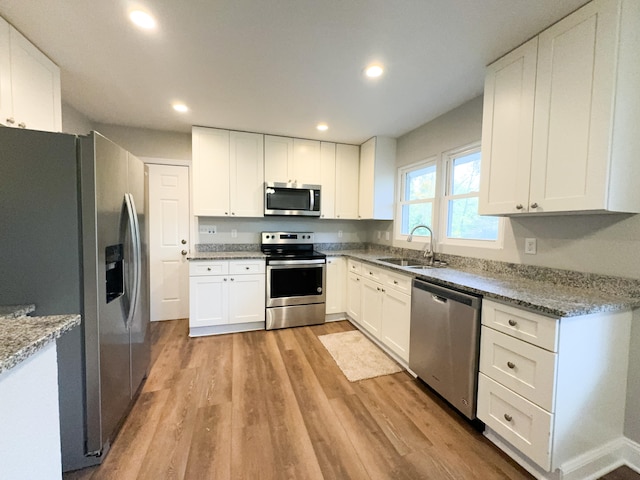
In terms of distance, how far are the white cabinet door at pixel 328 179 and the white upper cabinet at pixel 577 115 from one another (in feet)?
7.17

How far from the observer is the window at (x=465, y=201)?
2.37 meters

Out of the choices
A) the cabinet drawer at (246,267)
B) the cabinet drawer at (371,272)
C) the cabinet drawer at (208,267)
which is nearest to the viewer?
the cabinet drawer at (371,272)

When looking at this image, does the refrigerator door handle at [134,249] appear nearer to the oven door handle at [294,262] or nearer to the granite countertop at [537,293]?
the oven door handle at [294,262]

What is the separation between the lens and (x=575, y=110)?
144cm

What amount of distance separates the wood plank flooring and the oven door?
85 centimetres

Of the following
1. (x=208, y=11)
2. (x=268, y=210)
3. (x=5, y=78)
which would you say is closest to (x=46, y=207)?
→ (x=5, y=78)

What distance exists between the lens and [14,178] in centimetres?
125

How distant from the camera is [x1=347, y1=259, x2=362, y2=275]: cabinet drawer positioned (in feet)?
10.6

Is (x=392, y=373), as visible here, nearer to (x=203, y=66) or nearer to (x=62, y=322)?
(x=62, y=322)

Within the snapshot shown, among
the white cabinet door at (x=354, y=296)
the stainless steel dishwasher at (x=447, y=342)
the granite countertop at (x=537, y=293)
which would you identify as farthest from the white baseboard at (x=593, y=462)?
the white cabinet door at (x=354, y=296)

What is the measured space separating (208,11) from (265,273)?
2413 mm

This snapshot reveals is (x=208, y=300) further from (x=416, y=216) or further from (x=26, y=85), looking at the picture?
(x=416, y=216)

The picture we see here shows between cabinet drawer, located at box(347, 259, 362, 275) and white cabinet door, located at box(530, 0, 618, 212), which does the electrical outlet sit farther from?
cabinet drawer, located at box(347, 259, 362, 275)

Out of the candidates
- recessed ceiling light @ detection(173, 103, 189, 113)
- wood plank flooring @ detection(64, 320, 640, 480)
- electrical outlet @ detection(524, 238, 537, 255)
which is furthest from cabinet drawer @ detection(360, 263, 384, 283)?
recessed ceiling light @ detection(173, 103, 189, 113)
